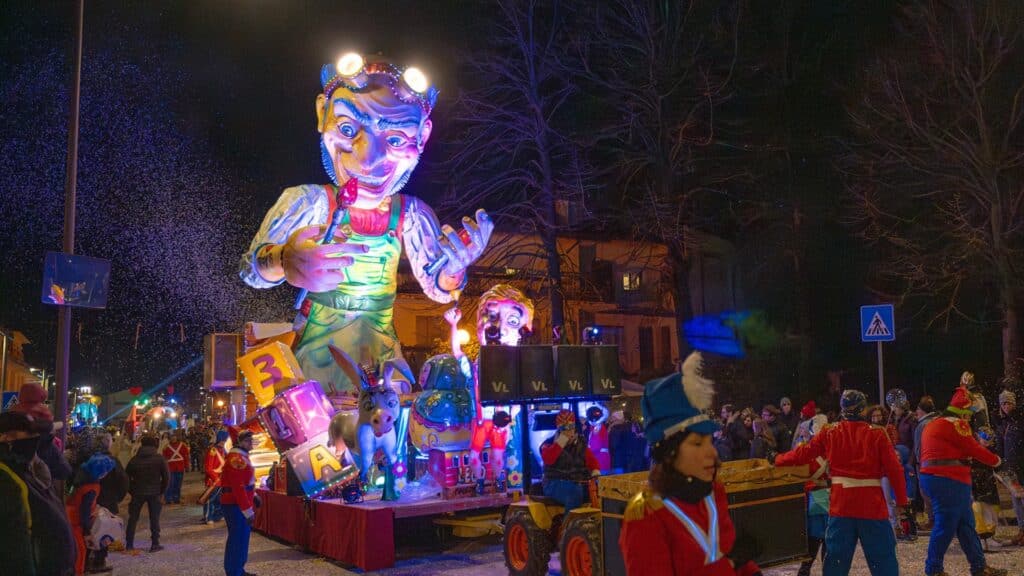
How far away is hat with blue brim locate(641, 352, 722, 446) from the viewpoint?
3.58 metres

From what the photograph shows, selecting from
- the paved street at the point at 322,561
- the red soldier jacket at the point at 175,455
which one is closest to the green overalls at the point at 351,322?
Answer: the paved street at the point at 322,561

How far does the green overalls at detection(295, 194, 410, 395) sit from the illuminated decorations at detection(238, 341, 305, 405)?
460 millimetres

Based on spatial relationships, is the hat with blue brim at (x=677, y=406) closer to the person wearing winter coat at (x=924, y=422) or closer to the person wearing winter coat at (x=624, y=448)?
the person wearing winter coat at (x=924, y=422)

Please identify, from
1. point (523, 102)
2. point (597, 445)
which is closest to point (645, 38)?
point (523, 102)

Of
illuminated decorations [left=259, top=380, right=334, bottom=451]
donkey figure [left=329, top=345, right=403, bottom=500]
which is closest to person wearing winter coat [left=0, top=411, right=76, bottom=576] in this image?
donkey figure [left=329, top=345, right=403, bottom=500]

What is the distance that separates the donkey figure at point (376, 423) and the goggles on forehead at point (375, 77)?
4.58 m

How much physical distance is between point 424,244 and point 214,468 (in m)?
6.01

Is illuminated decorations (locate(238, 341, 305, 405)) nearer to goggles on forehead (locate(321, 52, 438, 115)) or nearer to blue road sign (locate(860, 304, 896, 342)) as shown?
goggles on forehead (locate(321, 52, 438, 115))

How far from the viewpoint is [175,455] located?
18688 millimetres

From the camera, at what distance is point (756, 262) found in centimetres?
3058

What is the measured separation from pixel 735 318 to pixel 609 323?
640cm

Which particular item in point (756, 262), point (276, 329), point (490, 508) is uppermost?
point (756, 262)

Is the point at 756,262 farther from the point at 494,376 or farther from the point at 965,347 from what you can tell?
the point at 494,376

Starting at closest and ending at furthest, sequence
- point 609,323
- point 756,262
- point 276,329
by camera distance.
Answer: point 276,329, point 756,262, point 609,323
